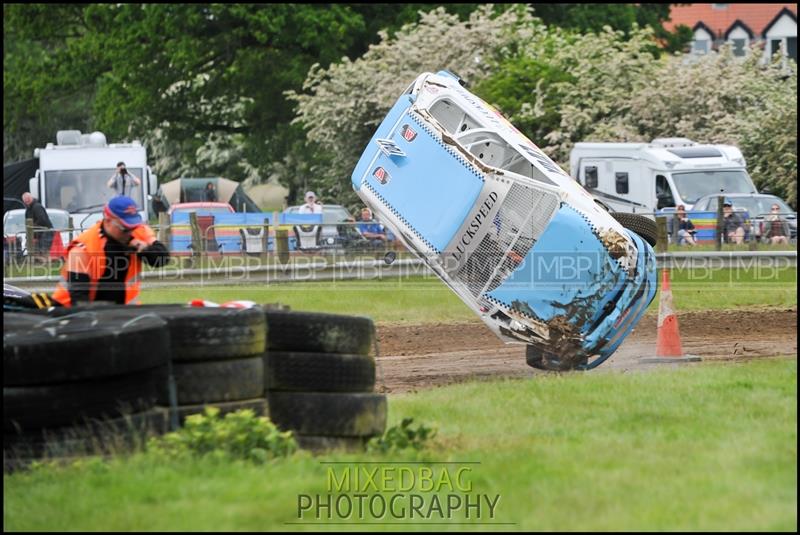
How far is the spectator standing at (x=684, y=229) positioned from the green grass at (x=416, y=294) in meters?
1.94

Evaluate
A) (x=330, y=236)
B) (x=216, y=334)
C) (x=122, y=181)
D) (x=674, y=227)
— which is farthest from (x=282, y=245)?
(x=216, y=334)

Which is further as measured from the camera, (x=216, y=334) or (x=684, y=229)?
(x=684, y=229)

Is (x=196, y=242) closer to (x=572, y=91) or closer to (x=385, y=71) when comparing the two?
(x=572, y=91)

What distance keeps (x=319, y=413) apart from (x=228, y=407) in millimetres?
569

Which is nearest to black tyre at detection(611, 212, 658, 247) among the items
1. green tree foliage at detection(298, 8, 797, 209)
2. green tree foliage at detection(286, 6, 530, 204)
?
green tree foliage at detection(298, 8, 797, 209)

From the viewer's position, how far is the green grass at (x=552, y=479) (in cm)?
599

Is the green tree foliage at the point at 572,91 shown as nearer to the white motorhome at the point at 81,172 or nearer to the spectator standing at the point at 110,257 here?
the white motorhome at the point at 81,172

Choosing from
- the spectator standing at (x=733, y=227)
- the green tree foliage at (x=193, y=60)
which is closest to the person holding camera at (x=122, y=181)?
the spectator standing at (x=733, y=227)

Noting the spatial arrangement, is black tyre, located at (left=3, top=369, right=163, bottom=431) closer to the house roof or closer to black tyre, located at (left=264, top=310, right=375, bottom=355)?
black tyre, located at (left=264, top=310, right=375, bottom=355)

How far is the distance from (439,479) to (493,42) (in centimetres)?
3634

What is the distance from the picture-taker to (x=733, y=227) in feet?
79.8

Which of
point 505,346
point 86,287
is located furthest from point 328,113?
point 86,287

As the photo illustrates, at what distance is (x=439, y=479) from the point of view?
694 centimetres

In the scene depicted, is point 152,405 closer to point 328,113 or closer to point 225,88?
point 328,113
